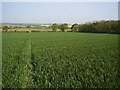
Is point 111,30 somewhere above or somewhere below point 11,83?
above

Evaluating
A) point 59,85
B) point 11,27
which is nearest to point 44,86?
point 59,85

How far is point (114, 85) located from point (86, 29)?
Result: 272 feet

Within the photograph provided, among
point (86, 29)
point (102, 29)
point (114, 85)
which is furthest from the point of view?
point (86, 29)

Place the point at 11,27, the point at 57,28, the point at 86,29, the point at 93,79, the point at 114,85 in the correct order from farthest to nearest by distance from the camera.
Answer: the point at 57,28, the point at 11,27, the point at 86,29, the point at 93,79, the point at 114,85

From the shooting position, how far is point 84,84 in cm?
532

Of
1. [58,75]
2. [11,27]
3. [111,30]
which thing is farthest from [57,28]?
[58,75]

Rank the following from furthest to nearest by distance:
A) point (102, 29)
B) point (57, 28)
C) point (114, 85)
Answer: point (57, 28) < point (102, 29) < point (114, 85)

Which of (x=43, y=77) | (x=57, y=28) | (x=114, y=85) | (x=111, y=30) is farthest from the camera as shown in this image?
(x=57, y=28)

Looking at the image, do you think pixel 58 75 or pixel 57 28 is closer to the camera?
pixel 58 75

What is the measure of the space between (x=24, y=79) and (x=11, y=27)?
94630 millimetres

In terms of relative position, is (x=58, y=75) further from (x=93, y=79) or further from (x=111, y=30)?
(x=111, y=30)

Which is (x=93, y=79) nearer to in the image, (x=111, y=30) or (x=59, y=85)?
(x=59, y=85)

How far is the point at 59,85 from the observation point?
527 centimetres

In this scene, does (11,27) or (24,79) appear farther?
(11,27)
